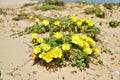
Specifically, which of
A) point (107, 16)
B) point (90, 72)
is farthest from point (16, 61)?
point (107, 16)

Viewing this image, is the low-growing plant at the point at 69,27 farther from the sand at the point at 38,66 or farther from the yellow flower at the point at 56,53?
the yellow flower at the point at 56,53

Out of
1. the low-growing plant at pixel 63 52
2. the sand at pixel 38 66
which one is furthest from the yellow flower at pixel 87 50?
the sand at pixel 38 66

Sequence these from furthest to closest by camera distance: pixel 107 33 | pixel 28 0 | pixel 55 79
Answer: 1. pixel 28 0
2. pixel 107 33
3. pixel 55 79

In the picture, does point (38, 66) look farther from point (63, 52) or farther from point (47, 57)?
point (63, 52)

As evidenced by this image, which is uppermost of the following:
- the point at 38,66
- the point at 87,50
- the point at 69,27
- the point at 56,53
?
the point at 56,53

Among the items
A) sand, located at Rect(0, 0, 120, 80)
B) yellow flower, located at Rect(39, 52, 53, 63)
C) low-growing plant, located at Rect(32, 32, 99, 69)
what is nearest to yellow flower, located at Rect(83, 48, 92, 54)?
low-growing plant, located at Rect(32, 32, 99, 69)

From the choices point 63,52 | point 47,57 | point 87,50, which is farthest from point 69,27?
point 47,57

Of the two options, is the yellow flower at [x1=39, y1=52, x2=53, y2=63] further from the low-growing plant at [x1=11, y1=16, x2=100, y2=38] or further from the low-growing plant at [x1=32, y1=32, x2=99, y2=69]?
the low-growing plant at [x1=11, y1=16, x2=100, y2=38]

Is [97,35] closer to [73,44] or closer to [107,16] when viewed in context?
[73,44]
